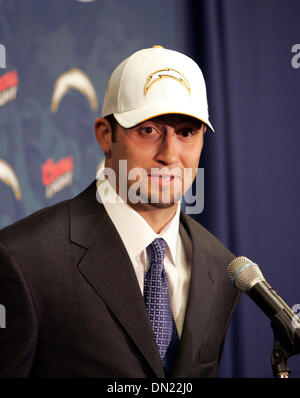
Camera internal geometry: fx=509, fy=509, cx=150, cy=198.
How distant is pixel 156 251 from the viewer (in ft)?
3.07

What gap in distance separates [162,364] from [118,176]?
0.35 m

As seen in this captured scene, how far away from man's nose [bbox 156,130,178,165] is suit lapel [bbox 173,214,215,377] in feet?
0.76

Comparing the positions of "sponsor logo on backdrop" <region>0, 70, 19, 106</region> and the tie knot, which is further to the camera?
"sponsor logo on backdrop" <region>0, 70, 19, 106</region>

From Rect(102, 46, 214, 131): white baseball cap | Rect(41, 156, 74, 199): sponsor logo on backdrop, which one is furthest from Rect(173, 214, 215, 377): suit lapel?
Rect(41, 156, 74, 199): sponsor logo on backdrop

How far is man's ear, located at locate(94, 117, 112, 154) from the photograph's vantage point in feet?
3.17

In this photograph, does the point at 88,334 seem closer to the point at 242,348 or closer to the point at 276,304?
the point at 276,304

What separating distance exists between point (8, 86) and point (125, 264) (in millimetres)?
635

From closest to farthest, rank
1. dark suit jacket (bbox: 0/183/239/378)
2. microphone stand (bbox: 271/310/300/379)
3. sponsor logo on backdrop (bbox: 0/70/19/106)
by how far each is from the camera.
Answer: microphone stand (bbox: 271/310/300/379), dark suit jacket (bbox: 0/183/239/378), sponsor logo on backdrop (bbox: 0/70/19/106)

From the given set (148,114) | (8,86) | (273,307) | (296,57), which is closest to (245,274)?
(273,307)

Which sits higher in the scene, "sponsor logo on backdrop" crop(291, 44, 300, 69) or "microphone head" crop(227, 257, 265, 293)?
"sponsor logo on backdrop" crop(291, 44, 300, 69)

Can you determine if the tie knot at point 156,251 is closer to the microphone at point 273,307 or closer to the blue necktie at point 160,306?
the blue necktie at point 160,306

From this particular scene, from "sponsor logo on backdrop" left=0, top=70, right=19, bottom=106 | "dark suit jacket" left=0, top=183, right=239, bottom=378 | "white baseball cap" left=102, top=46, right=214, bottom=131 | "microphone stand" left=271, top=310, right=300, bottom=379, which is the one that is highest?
"sponsor logo on backdrop" left=0, top=70, right=19, bottom=106

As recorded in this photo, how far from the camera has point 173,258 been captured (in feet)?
3.16

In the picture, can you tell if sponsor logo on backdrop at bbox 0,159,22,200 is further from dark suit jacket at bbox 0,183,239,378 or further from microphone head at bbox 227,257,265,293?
microphone head at bbox 227,257,265,293
